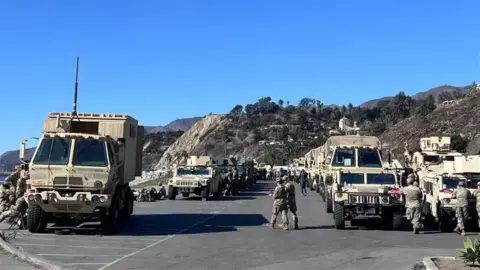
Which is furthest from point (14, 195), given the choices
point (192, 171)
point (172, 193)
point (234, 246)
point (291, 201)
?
point (192, 171)

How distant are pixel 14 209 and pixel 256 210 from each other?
11851 millimetres

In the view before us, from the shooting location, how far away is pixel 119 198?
18750mm

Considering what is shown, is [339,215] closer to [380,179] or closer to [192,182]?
[380,179]

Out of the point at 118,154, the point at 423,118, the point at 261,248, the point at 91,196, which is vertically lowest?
the point at 261,248

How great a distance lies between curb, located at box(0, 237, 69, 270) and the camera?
1150 cm

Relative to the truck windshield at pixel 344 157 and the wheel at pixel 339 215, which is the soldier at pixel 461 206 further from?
the truck windshield at pixel 344 157

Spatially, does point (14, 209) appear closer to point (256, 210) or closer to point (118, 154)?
point (118, 154)

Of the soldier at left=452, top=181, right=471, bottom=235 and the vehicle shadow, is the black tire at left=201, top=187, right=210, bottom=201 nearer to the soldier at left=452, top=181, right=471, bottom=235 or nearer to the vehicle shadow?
the vehicle shadow

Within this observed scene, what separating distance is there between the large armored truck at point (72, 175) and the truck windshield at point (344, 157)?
10.2m

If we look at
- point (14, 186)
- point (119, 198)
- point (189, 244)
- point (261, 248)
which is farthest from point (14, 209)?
point (261, 248)

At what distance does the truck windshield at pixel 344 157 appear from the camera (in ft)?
83.6

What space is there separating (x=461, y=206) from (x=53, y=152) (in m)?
11.3

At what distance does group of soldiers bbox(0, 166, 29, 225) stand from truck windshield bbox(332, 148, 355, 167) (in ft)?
40.7

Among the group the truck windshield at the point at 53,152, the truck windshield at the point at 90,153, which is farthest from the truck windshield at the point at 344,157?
the truck windshield at the point at 53,152
